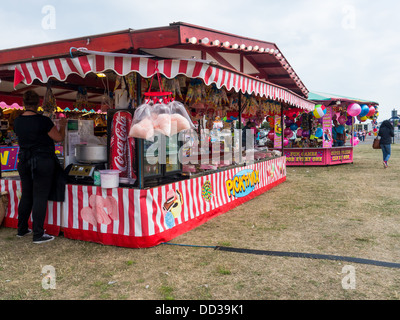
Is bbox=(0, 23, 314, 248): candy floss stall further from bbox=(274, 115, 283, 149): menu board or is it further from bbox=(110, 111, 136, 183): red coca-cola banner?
bbox=(274, 115, 283, 149): menu board

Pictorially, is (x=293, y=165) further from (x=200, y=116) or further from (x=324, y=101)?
(x=200, y=116)

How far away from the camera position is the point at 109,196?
4.38m

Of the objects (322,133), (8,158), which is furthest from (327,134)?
(8,158)

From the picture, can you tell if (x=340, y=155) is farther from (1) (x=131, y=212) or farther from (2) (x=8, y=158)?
(2) (x=8, y=158)

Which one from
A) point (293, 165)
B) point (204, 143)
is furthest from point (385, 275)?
point (293, 165)

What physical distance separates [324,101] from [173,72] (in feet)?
41.0

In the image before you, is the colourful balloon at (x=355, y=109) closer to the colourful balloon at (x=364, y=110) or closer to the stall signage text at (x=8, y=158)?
the colourful balloon at (x=364, y=110)

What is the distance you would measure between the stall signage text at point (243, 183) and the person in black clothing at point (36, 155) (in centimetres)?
341

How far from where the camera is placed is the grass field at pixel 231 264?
10.4 feet

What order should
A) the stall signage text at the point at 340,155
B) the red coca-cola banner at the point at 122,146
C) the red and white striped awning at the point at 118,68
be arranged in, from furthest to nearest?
the stall signage text at the point at 340,155, the red coca-cola banner at the point at 122,146, the red and white striped awning at the point at 118,68

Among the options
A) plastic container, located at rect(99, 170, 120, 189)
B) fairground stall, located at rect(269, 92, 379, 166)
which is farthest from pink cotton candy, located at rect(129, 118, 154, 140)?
fairground stall, located at rect(269, 92, 379, 166)

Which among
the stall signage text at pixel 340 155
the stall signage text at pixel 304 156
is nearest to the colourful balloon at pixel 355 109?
the stall signage text at pixel 340 155

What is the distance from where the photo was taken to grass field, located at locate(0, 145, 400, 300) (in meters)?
3.17

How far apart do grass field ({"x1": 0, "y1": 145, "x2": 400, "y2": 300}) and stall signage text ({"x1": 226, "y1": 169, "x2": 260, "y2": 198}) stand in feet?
2.09
